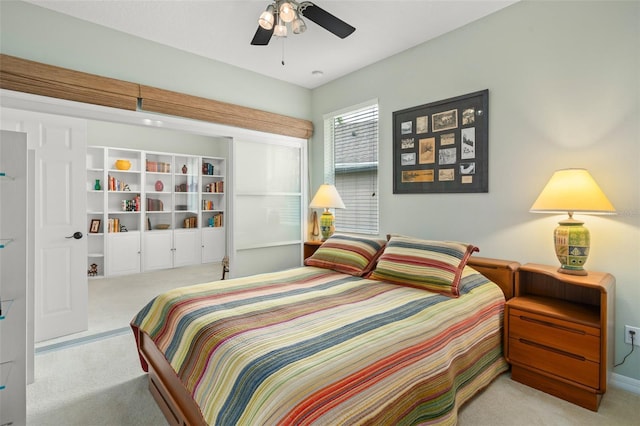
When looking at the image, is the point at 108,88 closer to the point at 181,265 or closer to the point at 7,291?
the point at 7,291

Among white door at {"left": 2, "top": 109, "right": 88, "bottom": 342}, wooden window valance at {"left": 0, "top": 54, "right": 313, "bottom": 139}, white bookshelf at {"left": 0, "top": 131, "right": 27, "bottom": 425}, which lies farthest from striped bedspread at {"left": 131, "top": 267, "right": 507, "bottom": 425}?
wooden window valance at {"left": 0, "top": 54, "right": 313, "bottom": 139}

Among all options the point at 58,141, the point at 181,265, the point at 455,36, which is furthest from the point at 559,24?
the point at 181,265

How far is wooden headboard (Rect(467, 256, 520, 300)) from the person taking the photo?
2.42m

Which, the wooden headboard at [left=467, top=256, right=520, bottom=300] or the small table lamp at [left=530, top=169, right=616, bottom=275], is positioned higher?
the small table lamp at [left=530, top=169, right=616, bottom=275]

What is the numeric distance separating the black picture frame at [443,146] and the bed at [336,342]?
75 cm

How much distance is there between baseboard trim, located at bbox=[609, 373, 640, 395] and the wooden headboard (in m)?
0.79

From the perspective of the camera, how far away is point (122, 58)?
3.01 meters

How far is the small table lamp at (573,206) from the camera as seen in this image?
197 cm

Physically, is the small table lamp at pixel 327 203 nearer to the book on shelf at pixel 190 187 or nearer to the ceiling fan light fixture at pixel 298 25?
the ceiling fan light fixture at pixel 298 25

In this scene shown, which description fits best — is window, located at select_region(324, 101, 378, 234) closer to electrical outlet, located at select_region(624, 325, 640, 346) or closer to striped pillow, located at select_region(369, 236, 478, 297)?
striped pillow, located at select_region(369, 236, 478, 297)

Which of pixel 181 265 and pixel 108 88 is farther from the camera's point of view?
pixel 181 265

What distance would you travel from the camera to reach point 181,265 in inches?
251

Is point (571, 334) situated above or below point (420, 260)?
below

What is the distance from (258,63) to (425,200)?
7.93 ft
